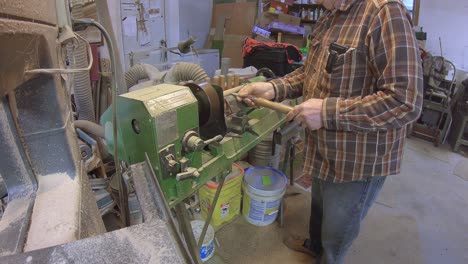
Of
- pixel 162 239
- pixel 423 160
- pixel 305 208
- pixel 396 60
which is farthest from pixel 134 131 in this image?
pixel 423 160

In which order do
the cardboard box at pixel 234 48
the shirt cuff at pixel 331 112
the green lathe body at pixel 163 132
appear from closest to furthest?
the green lathe body at pixel 163 132 < the shirt cuff at pixel 331 112 < the cardboard box at pixel 234 48

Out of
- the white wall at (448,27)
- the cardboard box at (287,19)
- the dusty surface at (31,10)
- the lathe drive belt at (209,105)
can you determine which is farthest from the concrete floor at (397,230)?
the cardboard box at (287,19)

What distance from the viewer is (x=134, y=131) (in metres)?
0.93

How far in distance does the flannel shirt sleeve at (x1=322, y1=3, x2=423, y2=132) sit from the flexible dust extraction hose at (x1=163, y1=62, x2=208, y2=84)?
0.79 metres

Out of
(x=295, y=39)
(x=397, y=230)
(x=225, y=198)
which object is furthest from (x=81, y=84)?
(x=295, y=39)

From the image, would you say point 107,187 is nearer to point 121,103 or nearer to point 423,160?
point 121,103

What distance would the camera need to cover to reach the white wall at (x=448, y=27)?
3562 millimetres

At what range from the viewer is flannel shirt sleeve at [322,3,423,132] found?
878 mm

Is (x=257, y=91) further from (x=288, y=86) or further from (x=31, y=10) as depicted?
(x=31, y=10)

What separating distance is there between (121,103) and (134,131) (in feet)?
0.34

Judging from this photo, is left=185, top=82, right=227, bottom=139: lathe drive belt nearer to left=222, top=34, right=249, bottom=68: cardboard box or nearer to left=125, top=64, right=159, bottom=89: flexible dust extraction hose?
left=125, top=64, right=159, bottom=89: flexible dust extraction hose

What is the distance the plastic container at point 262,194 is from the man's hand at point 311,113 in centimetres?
93

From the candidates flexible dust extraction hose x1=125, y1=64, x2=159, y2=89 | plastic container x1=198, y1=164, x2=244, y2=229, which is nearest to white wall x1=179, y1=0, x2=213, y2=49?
flexible dust extraction hose x1=125, y1=64, x2=159, y2=89

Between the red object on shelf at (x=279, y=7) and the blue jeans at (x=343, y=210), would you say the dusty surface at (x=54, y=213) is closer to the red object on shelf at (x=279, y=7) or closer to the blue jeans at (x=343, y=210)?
the blue jeans at (x=343, y=210)
